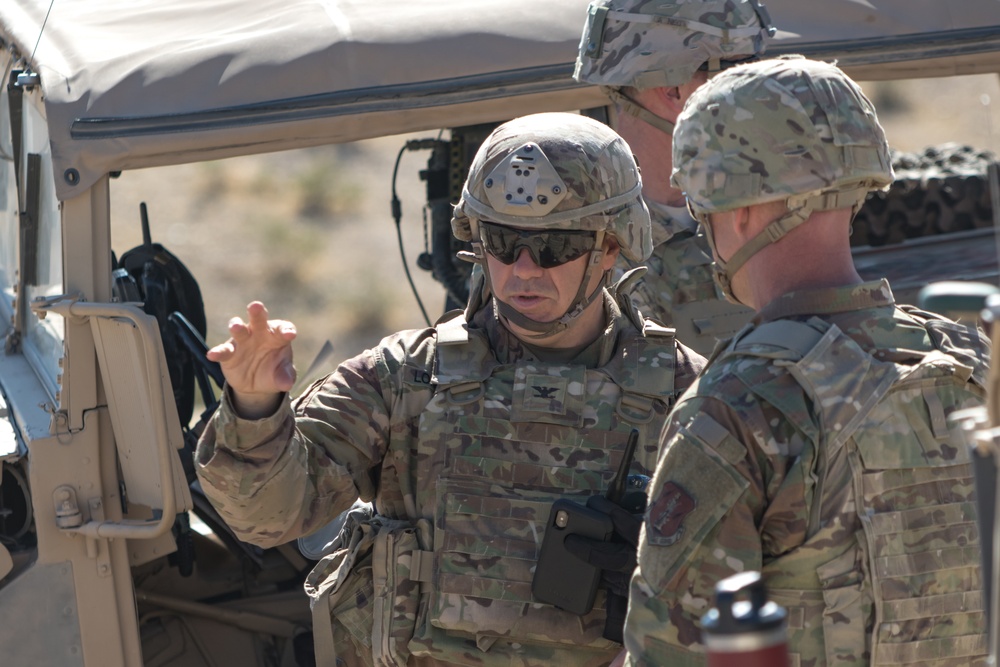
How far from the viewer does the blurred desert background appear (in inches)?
651

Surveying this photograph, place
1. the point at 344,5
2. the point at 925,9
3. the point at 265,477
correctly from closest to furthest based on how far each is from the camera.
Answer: the point at 265,477, the point at 344,5, the point at 925,9

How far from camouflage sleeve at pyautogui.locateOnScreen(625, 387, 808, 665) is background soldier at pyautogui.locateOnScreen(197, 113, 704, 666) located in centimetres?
69

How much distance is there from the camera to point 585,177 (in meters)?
3.02

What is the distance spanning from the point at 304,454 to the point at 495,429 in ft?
1.45

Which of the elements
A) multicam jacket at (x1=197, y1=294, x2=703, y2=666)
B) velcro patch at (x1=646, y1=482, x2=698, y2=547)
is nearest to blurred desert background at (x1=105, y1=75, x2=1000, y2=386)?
multicam jacket at (x1=197, y1=294, x2=703, y2=666)

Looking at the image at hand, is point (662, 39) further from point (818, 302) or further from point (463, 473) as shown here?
point (818, 302)

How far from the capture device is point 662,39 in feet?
12.6

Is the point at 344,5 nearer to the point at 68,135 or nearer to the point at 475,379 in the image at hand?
the point at 68,135

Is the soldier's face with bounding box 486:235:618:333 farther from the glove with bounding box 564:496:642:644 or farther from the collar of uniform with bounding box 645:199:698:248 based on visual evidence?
the collar of uniform with bounding box 645:199:698:248

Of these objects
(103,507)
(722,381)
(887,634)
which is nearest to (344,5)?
(103,507)

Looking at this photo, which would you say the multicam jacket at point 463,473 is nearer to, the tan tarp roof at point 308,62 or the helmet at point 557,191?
the helmet at point 557,191

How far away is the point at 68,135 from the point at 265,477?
1.16 metres

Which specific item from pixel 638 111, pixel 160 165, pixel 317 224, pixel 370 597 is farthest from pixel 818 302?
pixel 317 224

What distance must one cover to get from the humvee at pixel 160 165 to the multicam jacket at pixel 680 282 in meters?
0.44
